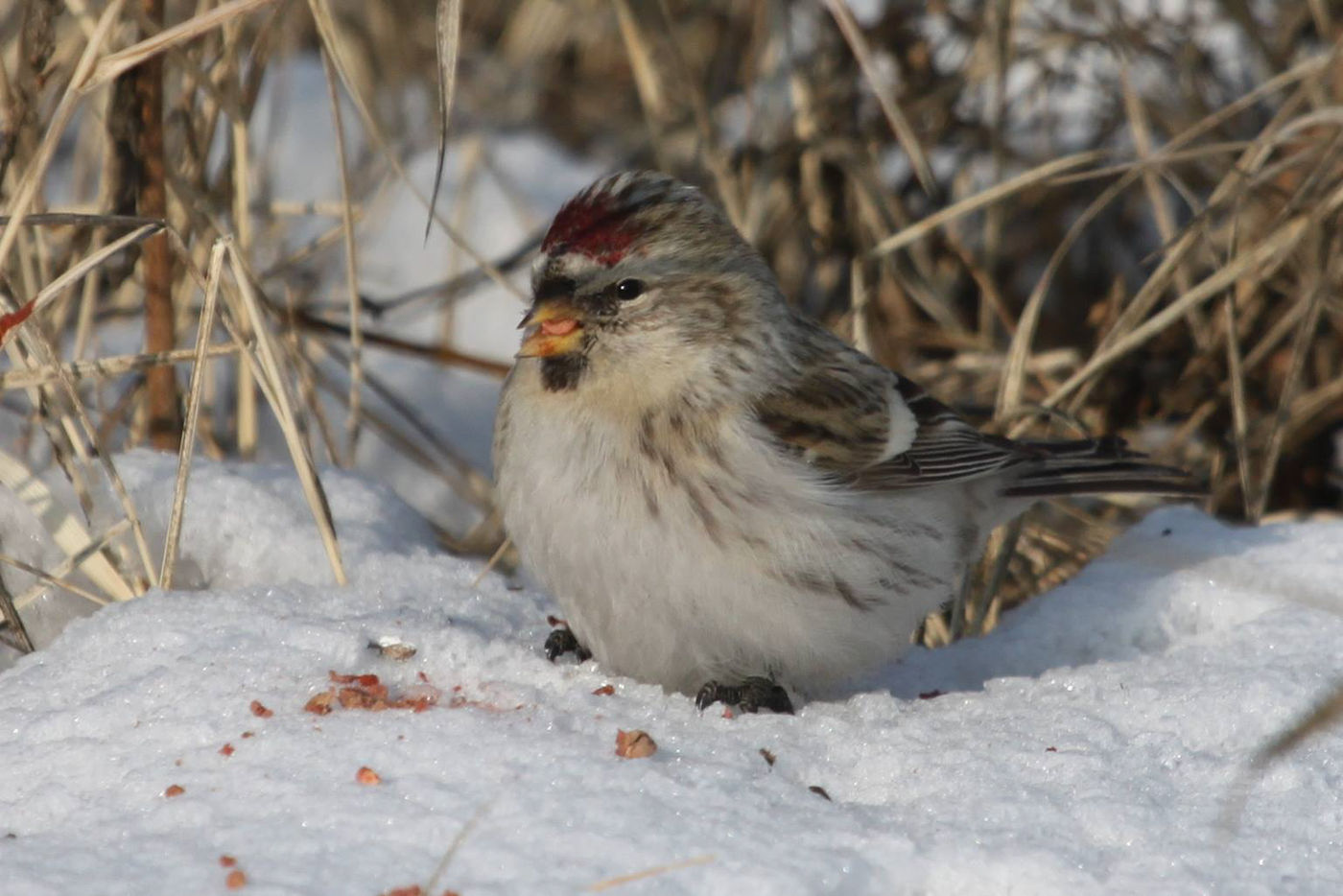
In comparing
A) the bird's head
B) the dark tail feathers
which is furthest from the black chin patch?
the dark tail feathers

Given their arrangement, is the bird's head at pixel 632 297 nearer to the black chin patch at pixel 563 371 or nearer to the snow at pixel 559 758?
the black chin patch at pixel 563 371

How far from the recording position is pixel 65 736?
5.96 ft

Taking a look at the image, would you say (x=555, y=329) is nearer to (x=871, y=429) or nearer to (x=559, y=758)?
(x=871, y=429)

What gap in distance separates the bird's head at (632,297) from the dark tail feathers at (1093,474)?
636mm

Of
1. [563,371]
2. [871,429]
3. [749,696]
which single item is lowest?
[749,696]

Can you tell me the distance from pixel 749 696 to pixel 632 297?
21.1 inches

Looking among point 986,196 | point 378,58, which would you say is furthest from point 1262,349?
point 378,58

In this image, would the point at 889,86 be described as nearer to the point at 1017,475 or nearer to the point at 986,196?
the point at 986,196

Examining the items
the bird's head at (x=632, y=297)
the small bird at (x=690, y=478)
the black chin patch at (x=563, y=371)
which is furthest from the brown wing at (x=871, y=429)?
the black chin patch at (x=563, y=371)

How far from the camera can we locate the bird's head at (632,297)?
85.8 inches

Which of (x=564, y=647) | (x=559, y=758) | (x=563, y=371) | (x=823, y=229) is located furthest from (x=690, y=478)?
(x=823, y=229)

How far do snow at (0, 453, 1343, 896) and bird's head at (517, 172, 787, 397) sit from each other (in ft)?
1.29

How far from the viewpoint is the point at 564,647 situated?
2283mm

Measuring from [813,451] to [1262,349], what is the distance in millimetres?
1570
